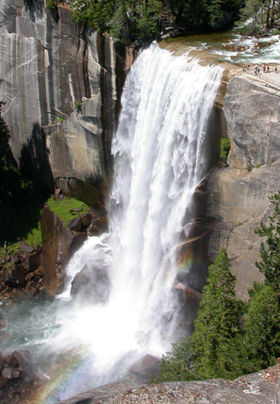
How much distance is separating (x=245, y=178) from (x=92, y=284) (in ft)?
35.8

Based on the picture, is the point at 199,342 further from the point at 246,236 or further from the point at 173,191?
the point at 173,191

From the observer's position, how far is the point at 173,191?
22.9 meters

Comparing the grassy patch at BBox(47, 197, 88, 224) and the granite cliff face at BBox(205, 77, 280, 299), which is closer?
the granite cliff face at BBox(205, 77, 280, 299)

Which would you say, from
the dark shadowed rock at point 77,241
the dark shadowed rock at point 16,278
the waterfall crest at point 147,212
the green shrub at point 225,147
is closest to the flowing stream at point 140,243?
the waterfall crest at point 147,212

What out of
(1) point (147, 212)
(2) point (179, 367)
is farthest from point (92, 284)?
(2) point (179, 367)

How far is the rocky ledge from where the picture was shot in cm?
1255

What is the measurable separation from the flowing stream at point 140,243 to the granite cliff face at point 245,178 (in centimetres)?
123

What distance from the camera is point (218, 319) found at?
16.0m

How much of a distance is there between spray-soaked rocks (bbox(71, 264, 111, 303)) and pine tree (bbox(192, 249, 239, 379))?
34.5ft

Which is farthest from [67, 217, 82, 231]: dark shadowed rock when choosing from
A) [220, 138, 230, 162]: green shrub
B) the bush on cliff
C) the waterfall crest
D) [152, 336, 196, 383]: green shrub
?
the bush on cliff

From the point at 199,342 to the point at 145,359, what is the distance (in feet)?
18.0

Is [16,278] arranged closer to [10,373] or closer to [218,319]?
[10,373]

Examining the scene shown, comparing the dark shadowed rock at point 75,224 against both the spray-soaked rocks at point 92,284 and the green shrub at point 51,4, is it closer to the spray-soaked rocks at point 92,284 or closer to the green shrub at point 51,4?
the spray-soaked rocks at point 92,284

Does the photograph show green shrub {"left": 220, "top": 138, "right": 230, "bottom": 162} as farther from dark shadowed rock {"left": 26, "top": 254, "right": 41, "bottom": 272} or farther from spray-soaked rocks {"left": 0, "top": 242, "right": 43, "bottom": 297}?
dark shadowed rock {"left": 26, "top": 254, "right": 41, "bottom": 272}
